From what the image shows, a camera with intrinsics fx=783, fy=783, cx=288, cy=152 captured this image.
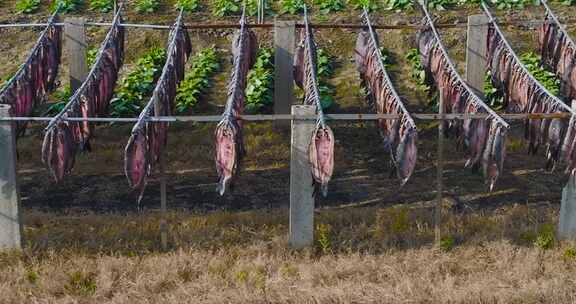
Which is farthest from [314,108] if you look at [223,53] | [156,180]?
[223,53]

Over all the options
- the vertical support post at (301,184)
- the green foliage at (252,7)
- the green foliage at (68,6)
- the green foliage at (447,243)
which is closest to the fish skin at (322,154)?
the vertical support post at (301,184)

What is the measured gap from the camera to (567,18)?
65.3ft

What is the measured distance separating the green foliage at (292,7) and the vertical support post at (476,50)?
689 cm

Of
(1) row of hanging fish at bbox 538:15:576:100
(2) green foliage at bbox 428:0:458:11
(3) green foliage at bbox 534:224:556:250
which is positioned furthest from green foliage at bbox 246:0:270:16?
(3) green foliage at bbox 534:224:556:250

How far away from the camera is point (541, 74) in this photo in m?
17.3

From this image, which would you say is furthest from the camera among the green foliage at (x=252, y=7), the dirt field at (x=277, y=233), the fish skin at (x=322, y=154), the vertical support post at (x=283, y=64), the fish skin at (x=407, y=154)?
the green foliage at (x=252, y=7)

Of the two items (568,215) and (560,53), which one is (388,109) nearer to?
(568,215)

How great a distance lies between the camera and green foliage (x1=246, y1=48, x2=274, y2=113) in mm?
16311

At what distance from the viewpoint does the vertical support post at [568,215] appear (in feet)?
33.5

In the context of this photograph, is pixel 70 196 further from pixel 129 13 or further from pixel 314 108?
pixel 129 13

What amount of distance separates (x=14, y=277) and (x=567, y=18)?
1555cm

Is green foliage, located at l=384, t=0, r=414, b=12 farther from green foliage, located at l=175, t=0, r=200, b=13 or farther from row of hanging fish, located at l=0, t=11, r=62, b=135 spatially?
Answer: row of hanging fish, located at l=0, t=11, r=62, b=135

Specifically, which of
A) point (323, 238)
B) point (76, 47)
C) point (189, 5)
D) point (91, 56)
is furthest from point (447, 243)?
point (189, 5)

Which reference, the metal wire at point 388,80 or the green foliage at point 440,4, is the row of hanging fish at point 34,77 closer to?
the metal wire at point 388,80
